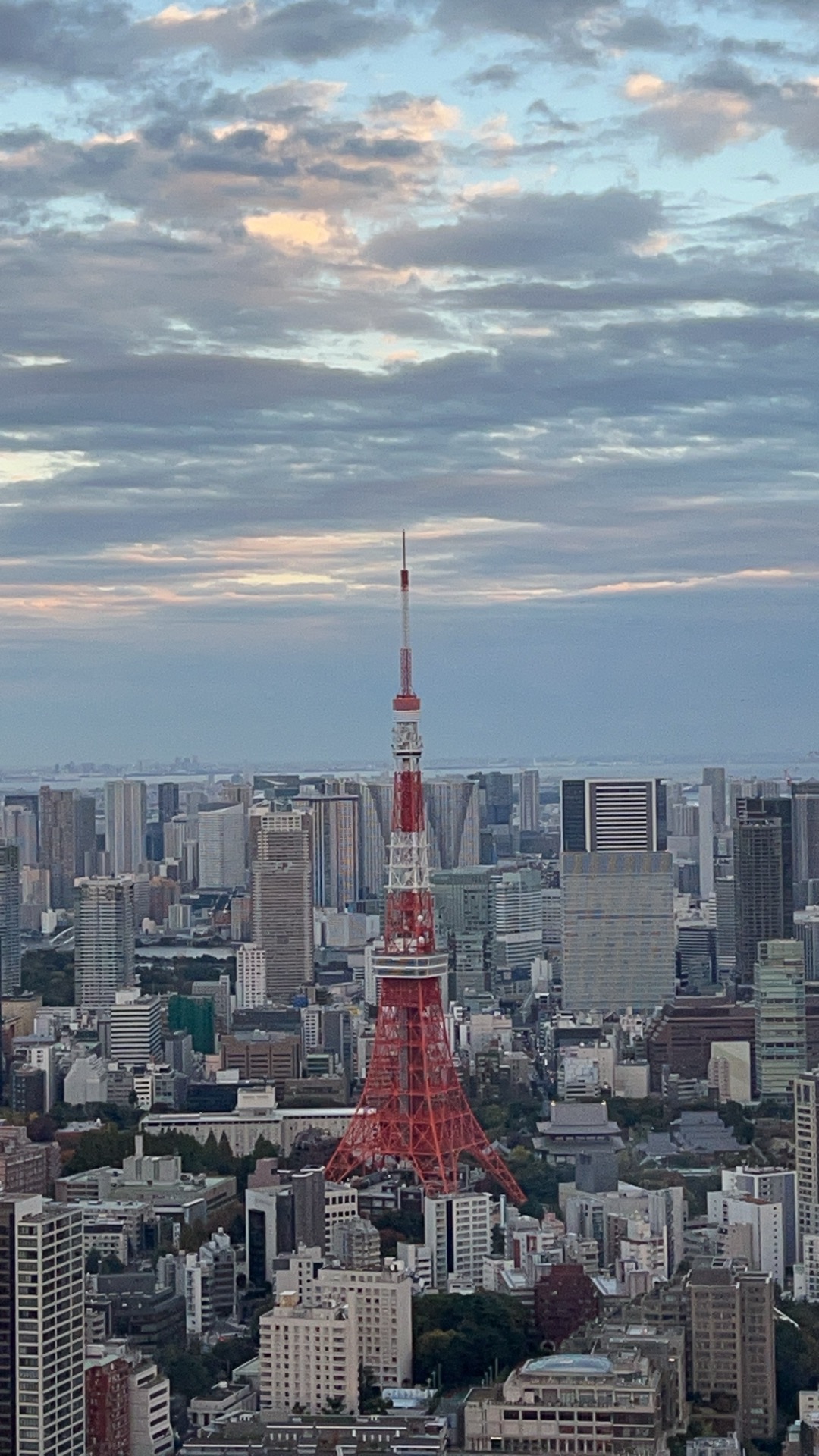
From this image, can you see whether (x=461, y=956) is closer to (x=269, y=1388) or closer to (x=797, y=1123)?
(x=797, y=1123)

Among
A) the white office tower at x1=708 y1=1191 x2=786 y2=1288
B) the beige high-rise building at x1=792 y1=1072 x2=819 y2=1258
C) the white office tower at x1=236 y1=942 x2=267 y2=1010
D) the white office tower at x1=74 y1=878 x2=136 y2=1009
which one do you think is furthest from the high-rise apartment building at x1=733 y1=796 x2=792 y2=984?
the white office tower at x1=708 y1=1191 x2=786 y2=1288

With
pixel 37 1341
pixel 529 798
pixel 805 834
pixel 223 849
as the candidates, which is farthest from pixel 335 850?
pixel 37 1341

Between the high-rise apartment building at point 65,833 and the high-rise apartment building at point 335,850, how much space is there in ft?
13.3

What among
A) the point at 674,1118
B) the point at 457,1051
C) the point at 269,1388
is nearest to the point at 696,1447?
the point at 269,1388

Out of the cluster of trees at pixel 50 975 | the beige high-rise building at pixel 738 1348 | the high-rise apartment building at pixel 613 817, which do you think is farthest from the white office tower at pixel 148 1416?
the high-rise apartment building at pixel 613 817

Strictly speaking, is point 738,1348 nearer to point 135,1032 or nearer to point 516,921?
point 135,1032

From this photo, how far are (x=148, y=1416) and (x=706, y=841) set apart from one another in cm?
2699

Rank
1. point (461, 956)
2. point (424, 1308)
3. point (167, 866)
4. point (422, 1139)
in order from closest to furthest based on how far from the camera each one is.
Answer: point (424, 1308) → point (422, 1139) → point (461, 956) → point (167, 866)

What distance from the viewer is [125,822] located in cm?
4369

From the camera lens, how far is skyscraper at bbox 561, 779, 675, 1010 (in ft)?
97.9

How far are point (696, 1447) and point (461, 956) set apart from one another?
1986 centimetres

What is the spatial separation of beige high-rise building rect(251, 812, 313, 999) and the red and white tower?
10.6 m

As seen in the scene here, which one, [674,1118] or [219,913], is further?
[219,913]

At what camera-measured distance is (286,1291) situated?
520 inches
